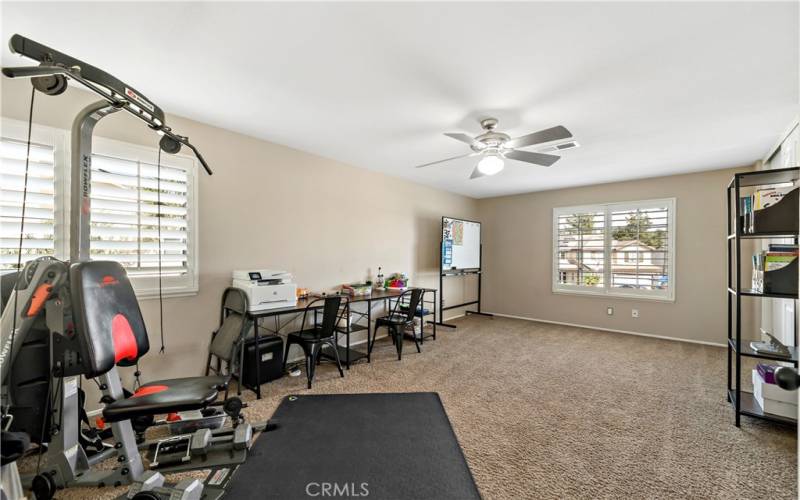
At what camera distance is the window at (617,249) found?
15.4ft

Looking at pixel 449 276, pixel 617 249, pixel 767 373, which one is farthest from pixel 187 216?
pixel 617 249

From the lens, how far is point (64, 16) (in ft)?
5.38

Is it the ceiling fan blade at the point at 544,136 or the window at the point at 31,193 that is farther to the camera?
the ceiling fan blade at the point at 544,136

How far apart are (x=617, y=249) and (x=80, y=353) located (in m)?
6.07

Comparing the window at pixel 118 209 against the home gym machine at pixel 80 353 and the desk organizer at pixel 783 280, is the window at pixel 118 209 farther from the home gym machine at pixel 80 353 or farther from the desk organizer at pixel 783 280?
the desk organizer at pixel 783 280

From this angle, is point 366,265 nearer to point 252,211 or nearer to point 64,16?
point 252,211

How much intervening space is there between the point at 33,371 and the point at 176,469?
86cm

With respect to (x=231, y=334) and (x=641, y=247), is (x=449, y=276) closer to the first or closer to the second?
(x=641, y=247)

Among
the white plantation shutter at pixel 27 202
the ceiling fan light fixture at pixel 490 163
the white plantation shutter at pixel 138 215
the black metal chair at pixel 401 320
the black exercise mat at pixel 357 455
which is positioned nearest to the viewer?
the black exercise mat at pixel 357 455

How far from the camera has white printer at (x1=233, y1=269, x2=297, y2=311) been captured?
9.38 ft

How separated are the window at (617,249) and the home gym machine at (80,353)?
5425mm

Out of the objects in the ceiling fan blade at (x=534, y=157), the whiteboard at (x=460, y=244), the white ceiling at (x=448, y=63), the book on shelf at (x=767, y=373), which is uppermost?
the white ceiling at (x=448, y=63)

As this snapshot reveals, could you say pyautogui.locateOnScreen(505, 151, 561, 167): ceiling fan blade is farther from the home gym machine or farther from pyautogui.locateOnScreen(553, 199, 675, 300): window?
pyautogui.locateOnScreen(553, 199, 675, 300): window

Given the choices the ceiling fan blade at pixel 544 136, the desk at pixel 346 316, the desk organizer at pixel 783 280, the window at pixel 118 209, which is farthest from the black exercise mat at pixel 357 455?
the desk organizer at pixel 783 280
